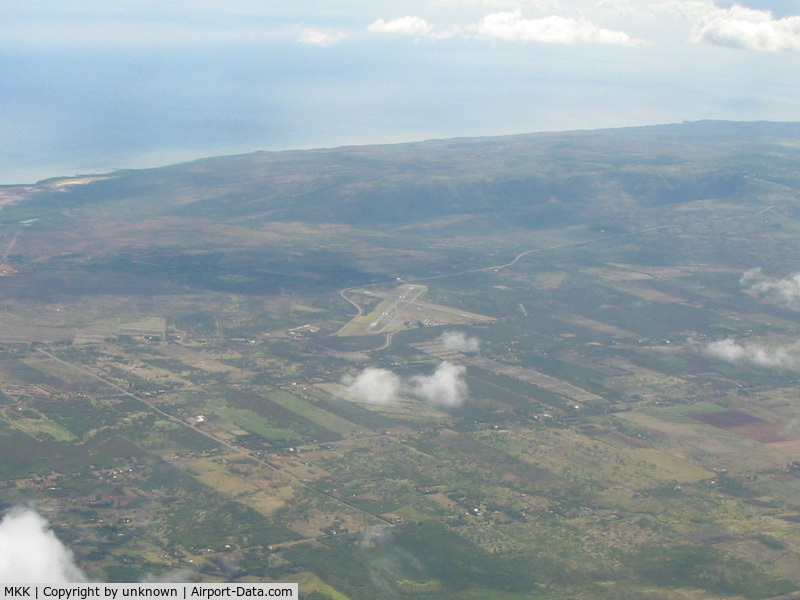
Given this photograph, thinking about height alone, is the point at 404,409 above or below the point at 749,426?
above

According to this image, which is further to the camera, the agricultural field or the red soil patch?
the red soil patch

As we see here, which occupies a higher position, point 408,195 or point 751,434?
point 408,195

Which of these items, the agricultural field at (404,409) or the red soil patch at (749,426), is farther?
the red soil patch at (749,426)

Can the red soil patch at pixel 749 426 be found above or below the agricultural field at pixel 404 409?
below

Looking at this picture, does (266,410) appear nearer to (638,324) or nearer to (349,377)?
(349,377)

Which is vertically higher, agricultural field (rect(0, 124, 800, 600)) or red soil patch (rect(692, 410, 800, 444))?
agricultural field (rect(0, 124, 800, 600))

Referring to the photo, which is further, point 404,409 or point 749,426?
point 749,426

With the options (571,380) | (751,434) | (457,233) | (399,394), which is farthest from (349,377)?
(457,233)

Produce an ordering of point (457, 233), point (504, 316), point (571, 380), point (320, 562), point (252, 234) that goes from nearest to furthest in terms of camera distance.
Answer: point (320, 562) < point (571, 380) < point (504, 316) < point (252, 234) < point (457, 233)
